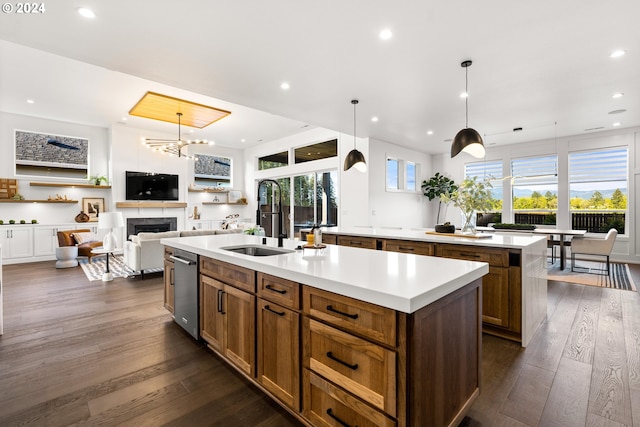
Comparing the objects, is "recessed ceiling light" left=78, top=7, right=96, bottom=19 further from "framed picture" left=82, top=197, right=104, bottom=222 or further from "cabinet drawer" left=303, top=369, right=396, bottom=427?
"framed picture" left=82, top=197, right=104, bottom=222

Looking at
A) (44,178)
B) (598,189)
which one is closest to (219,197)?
(44,178)

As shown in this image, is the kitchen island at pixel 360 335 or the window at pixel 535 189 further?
the window at pixel 535 189

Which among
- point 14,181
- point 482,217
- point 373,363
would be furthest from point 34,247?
point 482,217

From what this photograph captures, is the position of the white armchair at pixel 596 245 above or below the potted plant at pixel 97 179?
below

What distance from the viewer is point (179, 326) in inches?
117

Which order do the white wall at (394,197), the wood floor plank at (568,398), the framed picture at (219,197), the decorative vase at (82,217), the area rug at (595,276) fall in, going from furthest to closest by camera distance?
the framed picture at (219,197), the decorative vase at (82,217), the white wall at (394,197), the area rug at (595,276), the wood floor plank at (568,398)

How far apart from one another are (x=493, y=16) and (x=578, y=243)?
15.7 ft

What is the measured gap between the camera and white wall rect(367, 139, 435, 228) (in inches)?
267

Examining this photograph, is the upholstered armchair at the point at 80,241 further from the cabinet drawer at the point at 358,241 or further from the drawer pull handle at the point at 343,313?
the drawer pull handle at the point at 343,313

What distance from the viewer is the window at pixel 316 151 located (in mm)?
7357

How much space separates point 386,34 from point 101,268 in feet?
21.0

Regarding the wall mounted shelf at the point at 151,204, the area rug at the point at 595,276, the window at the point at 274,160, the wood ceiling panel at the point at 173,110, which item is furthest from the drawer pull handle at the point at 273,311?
the wall mounted shelf at the point at 151,204

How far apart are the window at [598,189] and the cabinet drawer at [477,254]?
615 cm

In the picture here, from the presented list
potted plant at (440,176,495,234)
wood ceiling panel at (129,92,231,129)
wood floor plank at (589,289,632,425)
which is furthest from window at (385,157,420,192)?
wood floor plank at (589,289,632,425)
